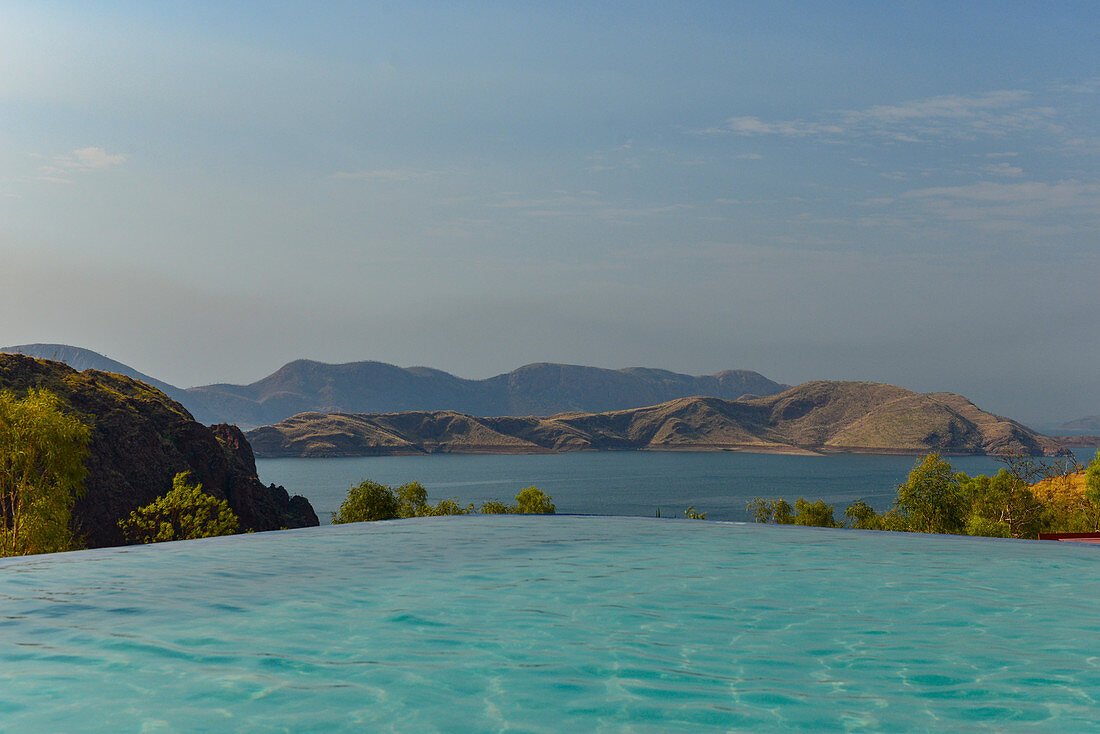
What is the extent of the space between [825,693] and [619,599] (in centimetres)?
508

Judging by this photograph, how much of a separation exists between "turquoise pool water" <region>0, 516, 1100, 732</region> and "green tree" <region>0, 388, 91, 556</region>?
37.6ft

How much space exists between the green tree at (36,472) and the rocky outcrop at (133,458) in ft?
94.5

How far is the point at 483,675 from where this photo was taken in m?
9.07

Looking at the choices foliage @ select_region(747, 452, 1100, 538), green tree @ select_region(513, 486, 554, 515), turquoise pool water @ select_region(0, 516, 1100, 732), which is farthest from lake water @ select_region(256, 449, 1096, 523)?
turquoise pool water @ select_region(0, 516, 1100, 732)

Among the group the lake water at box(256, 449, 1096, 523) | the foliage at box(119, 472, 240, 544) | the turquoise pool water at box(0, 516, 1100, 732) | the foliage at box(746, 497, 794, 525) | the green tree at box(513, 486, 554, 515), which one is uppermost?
the turquoise pool water at box(0, 516, 1100, 732)

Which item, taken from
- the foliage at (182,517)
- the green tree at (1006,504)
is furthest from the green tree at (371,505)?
the green tree at (1006,504)

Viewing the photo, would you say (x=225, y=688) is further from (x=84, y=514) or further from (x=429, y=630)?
(x=84, y=514)

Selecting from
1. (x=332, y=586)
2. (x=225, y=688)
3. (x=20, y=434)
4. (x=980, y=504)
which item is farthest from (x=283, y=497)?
(x=225, y=688)

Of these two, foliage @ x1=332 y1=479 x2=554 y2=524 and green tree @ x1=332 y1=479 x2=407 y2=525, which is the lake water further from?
green tree @ x1=332 y1=479 x2=407 y2=525

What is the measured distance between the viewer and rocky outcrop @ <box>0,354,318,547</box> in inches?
2446

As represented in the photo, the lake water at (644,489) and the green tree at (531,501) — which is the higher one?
the green tree at (531,501)

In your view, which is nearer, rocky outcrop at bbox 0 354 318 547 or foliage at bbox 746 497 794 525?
rocky outcrop at bbox 0 354 318 547

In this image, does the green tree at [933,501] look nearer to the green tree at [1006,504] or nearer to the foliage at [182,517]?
the green tree at [1006,504]

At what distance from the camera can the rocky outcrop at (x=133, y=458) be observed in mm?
62125
